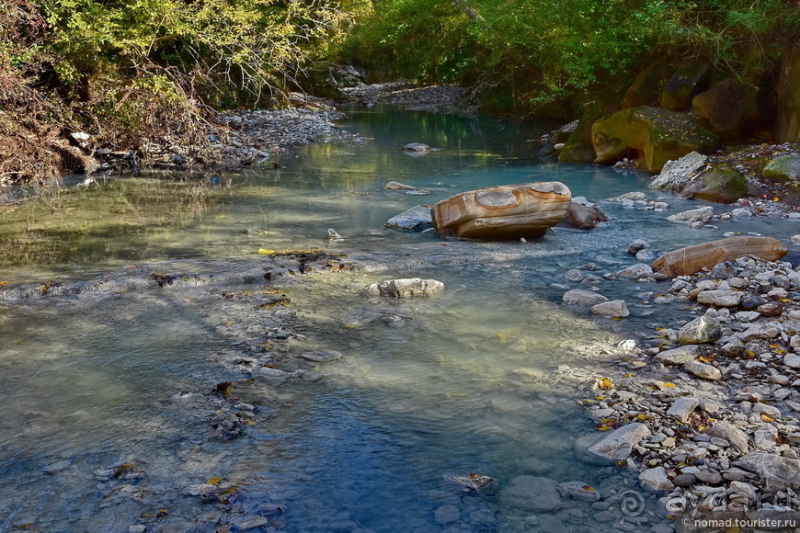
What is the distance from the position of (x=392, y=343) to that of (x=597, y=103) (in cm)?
1299

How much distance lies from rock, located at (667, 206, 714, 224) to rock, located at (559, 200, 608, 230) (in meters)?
0.94

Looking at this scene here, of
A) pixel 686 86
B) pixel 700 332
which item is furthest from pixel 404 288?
pixel 686 86

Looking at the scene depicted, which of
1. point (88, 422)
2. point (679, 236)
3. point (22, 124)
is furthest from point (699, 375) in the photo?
point (22, 124)

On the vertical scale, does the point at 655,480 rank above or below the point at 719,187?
below

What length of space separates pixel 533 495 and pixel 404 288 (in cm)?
295

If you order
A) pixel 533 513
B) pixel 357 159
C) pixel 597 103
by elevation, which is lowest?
pixel 533 513

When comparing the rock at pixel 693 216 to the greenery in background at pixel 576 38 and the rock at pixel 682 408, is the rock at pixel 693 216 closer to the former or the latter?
the greenery in background at pixel 576 38

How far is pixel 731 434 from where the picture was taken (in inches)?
137

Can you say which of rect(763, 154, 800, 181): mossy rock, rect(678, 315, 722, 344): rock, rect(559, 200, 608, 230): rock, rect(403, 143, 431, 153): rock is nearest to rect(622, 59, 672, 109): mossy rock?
rect(403, 143, 431, 153): rock

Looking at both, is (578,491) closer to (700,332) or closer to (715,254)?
(700,332)

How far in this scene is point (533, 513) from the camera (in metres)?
3.11

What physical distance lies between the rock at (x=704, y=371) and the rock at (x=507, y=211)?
362 centimetres

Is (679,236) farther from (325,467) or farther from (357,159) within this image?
(357,159)

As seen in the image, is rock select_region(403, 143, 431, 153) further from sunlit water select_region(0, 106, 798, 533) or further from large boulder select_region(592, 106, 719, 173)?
sunlit water select_region(0, 106, 798, 533)
